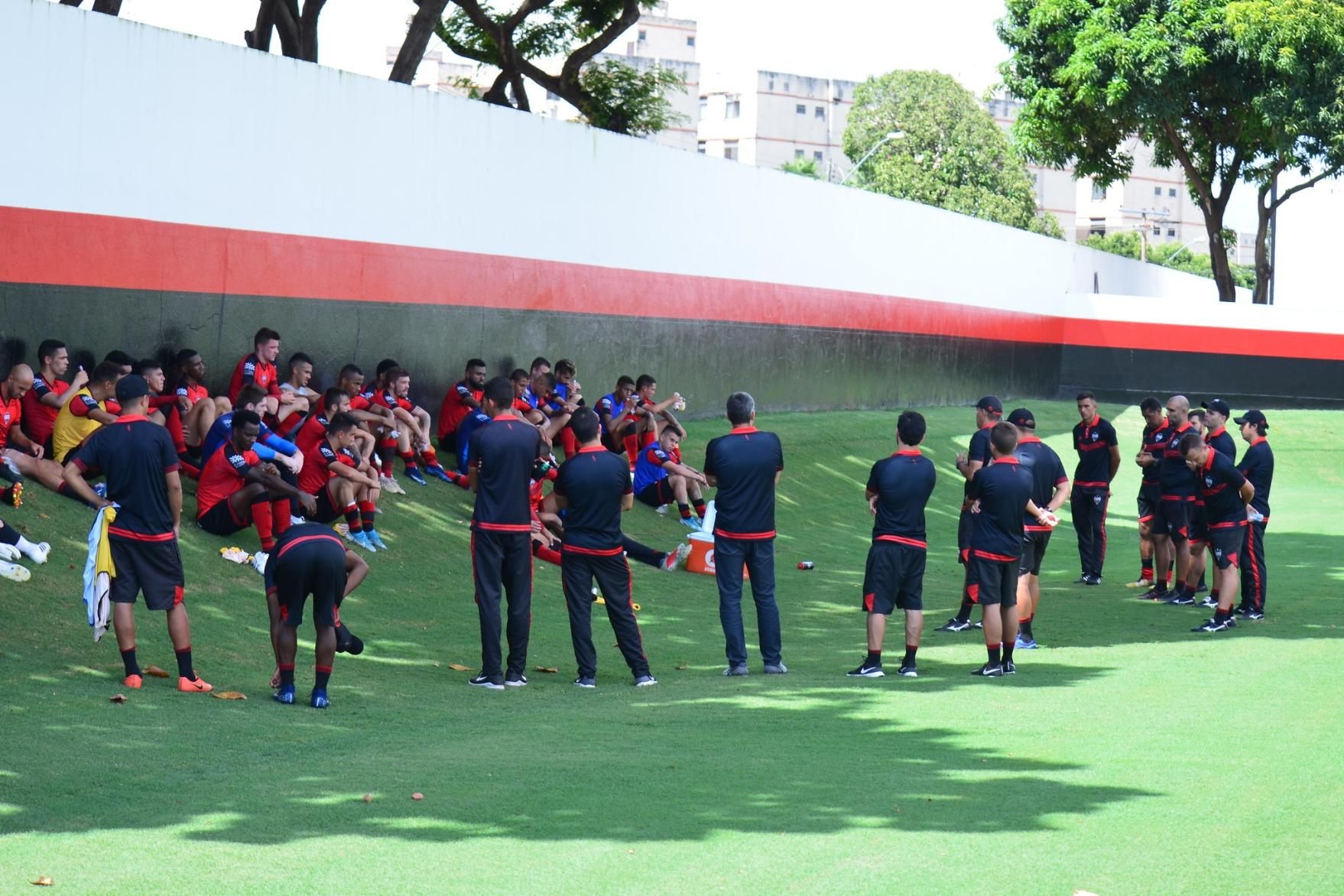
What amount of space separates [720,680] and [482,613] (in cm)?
164

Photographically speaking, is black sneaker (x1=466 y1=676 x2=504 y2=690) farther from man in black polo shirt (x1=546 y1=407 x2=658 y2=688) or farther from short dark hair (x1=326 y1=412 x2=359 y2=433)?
short dark hair (x1=326 y1=412 x2=359 y2=433)

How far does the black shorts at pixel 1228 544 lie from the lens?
12352 millimetres

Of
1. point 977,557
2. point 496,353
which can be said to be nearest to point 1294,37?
point 496,353

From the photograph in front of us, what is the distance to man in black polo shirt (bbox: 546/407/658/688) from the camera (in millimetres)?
9758

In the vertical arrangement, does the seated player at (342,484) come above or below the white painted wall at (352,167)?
below

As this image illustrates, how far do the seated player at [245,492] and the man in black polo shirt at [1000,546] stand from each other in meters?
5.59

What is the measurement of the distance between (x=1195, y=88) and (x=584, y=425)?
31.1m

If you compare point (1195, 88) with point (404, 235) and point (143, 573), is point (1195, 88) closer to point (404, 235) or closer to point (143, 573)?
point (404, 235)

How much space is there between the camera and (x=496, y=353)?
19047mm

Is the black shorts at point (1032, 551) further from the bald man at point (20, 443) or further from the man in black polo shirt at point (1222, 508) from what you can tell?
the bald man at point (20, 443)

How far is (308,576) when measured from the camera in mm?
8609

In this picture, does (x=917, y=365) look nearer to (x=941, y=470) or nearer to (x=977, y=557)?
(x=941, y=470)

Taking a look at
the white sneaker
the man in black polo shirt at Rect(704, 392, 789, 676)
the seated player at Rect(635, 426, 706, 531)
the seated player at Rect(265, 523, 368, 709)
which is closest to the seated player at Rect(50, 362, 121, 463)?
the white sneaker

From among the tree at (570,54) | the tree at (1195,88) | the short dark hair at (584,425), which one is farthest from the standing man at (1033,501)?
the tree at (1195,88)
